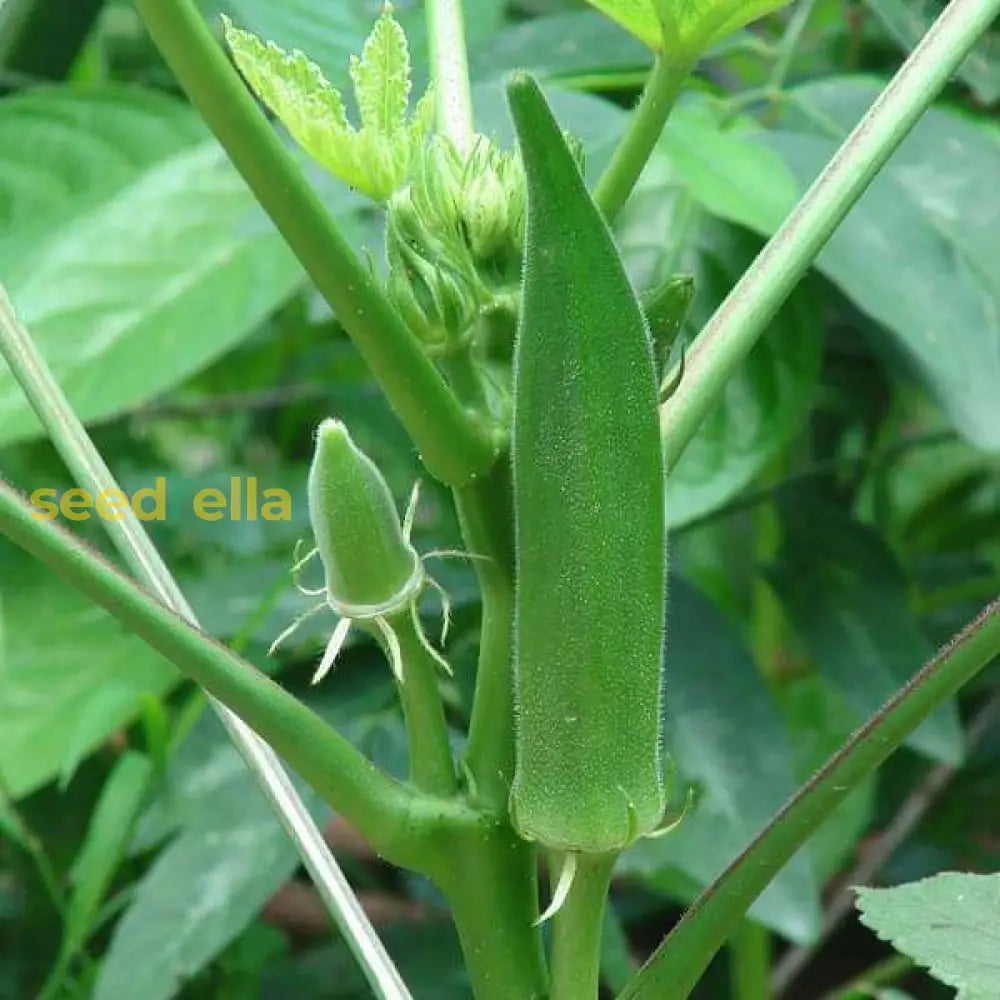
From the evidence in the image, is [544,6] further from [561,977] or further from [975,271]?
[561,977]

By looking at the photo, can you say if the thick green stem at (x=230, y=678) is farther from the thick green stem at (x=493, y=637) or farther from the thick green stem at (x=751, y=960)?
the thick green stem at (x=751, y=960)

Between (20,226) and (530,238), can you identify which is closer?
(530,238)

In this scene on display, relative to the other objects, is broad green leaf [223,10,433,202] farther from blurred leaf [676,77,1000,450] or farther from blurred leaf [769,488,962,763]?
blurred leaf [769,488,962,763]

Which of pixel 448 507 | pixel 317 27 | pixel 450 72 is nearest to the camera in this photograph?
pixel 450 72

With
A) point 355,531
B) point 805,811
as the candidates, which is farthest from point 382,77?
point 805,811

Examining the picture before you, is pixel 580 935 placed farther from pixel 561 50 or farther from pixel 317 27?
pixel 561 50

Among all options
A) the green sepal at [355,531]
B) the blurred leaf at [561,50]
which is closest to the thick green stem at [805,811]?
the green sepal at [355,531]

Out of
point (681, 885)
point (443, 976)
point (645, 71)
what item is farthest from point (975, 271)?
point (443, 976)
